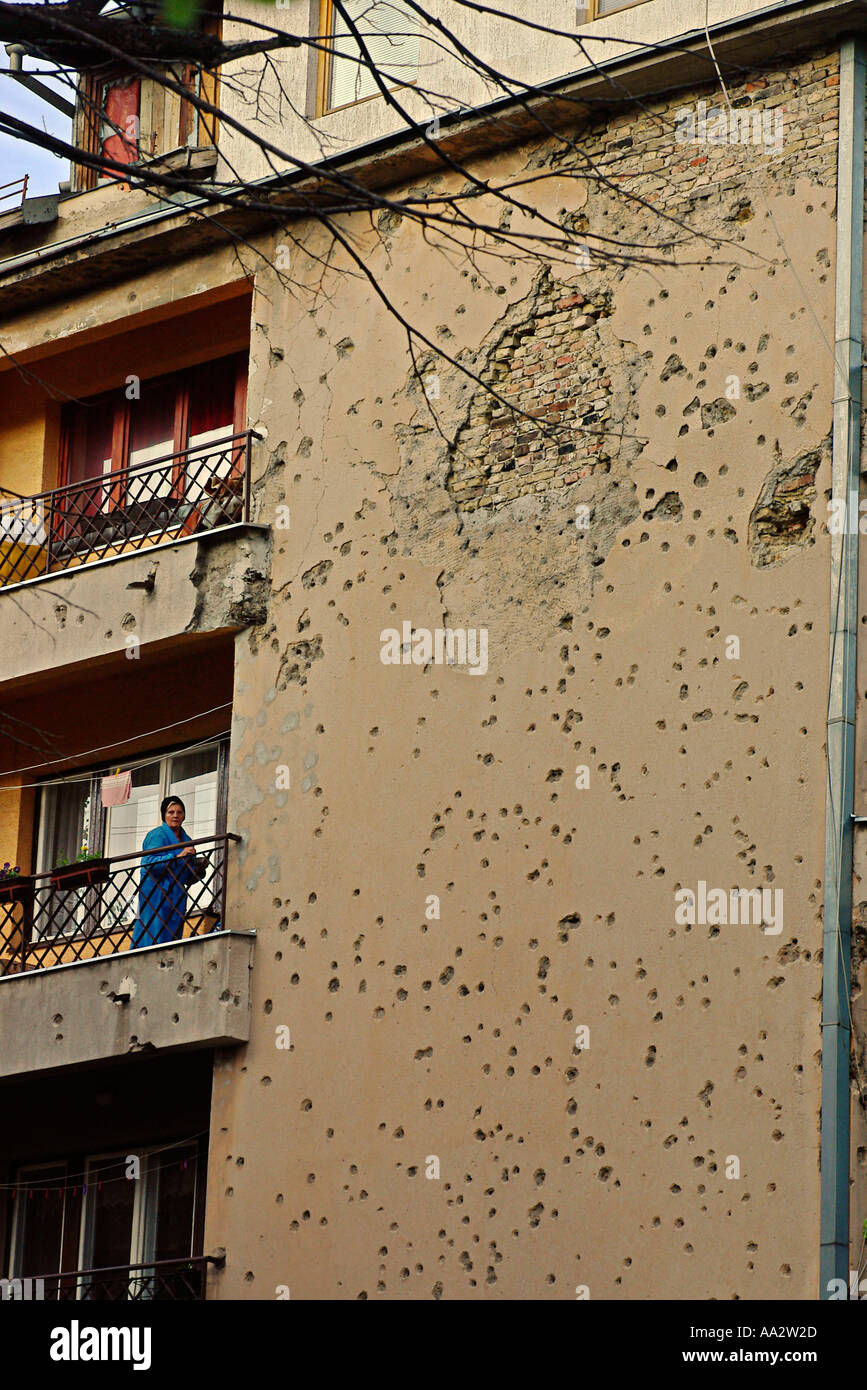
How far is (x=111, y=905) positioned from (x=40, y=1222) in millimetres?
3149

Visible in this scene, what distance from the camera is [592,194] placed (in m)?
13.6

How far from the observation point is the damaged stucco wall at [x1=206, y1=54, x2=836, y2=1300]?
11.5 meters

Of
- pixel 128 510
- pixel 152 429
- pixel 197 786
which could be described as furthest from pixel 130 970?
pixel 152 429

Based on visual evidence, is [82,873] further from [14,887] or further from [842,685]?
[842,685]

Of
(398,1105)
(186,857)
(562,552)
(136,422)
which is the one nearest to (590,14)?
(562,552)

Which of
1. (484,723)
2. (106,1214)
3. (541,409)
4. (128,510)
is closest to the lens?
(484,723)

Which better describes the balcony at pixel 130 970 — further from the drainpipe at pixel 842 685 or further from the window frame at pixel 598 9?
the window frame at pixel 598 9

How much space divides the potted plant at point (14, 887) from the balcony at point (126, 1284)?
3116 mm

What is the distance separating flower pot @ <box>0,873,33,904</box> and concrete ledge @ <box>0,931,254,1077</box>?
1033 millimetres

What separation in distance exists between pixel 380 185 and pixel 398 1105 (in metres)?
7.21

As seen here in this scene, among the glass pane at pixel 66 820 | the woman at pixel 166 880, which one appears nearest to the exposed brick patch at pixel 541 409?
the woman at pixel 166 880

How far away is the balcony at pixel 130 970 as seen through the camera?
13.6m

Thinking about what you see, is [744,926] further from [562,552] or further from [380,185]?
[380,185]

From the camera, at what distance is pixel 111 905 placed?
589 inches
